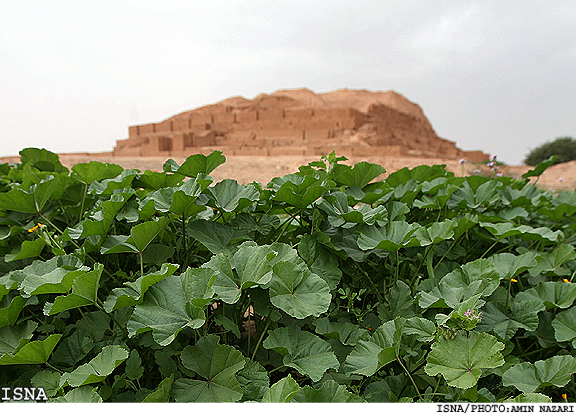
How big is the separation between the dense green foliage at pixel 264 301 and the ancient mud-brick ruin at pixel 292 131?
13.7m

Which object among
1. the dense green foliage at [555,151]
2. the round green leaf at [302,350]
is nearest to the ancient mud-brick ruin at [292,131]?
the dense green foliage at [555,151]

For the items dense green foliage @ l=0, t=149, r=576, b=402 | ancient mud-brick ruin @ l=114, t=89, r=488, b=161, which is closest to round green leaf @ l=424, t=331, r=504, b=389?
dense green foliage @ l=0, t=149, r=576, b=402

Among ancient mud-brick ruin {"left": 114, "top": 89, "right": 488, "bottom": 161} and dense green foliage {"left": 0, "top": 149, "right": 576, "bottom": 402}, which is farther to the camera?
ancient mud-brick ruin {"left": 114, "top": 89, "right": 488, "bottom": 161}

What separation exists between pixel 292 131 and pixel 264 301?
24.5 metres

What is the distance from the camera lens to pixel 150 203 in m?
0.96

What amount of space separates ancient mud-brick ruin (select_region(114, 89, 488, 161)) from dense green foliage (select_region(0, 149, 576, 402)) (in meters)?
13.7

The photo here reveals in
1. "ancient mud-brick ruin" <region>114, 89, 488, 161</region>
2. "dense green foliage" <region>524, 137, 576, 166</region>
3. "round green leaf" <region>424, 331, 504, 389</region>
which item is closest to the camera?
"round green leaf" <region>424, 331, 504, 389</region>

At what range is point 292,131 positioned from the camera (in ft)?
81.1

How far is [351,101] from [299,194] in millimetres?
34632

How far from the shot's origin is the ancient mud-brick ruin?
20.6m

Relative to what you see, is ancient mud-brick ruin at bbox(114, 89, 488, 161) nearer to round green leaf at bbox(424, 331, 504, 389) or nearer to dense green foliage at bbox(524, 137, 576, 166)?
dense green foliage at bbox(524, 137, 576, 166)

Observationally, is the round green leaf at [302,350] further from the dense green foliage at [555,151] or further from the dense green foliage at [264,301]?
the dense green foliage at [555,151]

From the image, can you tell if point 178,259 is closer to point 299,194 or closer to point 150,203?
point 150,203

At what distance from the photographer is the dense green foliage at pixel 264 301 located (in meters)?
0.74
